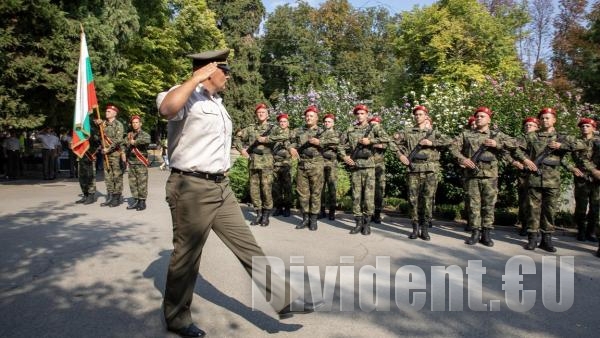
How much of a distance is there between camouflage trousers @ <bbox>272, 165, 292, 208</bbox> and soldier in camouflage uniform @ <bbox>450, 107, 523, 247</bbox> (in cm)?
358

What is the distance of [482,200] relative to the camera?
7.11 meters

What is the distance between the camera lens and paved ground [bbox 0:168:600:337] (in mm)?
3846

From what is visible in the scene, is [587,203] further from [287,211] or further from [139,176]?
[139,176]

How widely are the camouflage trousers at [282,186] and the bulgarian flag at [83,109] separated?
4.14 m

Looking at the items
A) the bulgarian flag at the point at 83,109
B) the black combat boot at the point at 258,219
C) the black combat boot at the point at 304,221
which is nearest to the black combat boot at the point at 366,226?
the black combat boot at the point at 304,221

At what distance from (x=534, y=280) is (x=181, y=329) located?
13.0 ft

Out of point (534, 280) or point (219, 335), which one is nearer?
point (219, 335)

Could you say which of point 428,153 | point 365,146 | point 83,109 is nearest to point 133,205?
point 83,109

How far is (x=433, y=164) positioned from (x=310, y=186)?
86.7 inches

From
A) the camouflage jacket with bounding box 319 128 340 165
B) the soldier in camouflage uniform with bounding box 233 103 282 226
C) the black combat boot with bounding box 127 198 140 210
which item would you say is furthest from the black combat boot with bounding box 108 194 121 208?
the camouflage jacket with bounding box 319 128 340 165

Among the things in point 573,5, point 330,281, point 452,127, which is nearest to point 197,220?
point 330,281

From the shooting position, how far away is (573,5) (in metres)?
39.1

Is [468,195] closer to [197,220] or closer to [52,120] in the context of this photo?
[197,220]

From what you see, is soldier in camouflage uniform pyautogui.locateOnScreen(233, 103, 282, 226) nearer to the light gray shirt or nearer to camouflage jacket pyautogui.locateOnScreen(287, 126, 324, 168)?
camouflage jacket pyautogui.locateOnScreen(287, 126, 324, 168)
